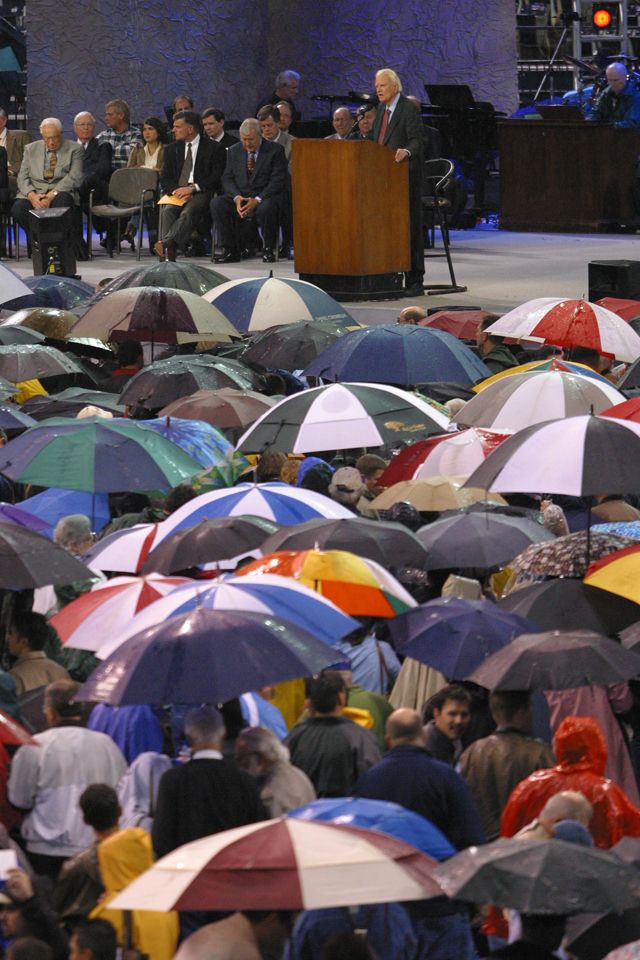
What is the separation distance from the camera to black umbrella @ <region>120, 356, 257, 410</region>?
42.4 feet

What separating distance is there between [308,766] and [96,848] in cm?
100

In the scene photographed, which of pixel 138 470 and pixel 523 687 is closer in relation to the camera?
pixel 523 687

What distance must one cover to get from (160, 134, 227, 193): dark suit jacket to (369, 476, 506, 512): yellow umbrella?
11.7 meters

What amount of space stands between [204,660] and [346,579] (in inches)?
53.4

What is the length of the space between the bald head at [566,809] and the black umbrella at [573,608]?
198 centimetres

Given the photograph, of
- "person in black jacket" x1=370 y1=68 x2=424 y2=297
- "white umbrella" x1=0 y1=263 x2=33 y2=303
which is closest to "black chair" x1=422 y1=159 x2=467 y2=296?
"person in black jacket" x1=370 y1=68 x2=424 y2=297

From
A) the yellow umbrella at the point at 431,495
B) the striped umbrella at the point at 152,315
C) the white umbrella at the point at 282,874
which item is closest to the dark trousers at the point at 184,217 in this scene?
the striped umbrella at the point at 152,315

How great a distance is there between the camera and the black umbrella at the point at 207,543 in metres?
8.47

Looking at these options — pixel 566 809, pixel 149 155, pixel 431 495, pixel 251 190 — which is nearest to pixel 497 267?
pixel 251 190

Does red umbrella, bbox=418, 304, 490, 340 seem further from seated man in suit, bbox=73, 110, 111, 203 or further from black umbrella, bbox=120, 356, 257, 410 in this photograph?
seated man in suit, bbox=73, 110, 111, 203

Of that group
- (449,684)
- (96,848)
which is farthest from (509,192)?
(96,848)

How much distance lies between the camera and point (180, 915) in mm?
5980

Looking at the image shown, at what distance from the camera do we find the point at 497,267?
69.7 ft

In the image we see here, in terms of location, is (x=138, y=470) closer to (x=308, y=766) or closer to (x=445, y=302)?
(x=308, y=766)
